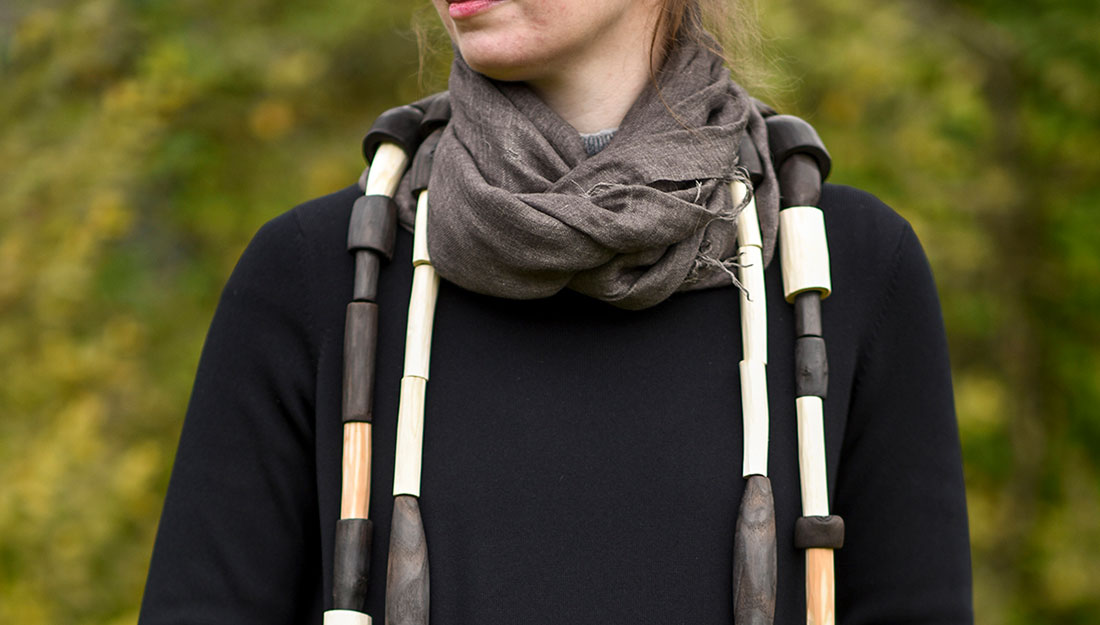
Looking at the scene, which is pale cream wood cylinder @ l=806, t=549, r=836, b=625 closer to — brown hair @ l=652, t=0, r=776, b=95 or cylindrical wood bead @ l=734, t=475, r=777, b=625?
cylindrical wood bead @ l=734, t=475, r=777, b=625

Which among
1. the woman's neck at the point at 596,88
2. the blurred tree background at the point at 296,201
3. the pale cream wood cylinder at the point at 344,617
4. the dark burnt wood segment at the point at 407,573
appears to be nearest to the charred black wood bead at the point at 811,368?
the woman's neck at the point at 596,88

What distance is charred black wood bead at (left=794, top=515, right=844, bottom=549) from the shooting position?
1.40 m

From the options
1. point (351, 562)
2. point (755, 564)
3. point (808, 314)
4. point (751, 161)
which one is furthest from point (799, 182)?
point (351, 562)

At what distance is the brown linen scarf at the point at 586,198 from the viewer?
1377 mm

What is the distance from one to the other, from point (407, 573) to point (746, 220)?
24.0 inches

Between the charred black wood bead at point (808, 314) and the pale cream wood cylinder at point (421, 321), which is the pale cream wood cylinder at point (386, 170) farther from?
the charred black wood bead at point (808, 314)

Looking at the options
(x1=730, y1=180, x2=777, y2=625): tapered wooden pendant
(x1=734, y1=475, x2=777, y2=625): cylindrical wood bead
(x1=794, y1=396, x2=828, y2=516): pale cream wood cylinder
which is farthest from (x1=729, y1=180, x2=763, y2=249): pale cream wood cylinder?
(x1=734, y1=475, x2=777, y2=625): cylindrical wood bead

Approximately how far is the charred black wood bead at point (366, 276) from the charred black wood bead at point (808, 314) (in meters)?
0.53

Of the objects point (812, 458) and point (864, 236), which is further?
point (864, 236)

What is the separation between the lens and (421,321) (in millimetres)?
1440

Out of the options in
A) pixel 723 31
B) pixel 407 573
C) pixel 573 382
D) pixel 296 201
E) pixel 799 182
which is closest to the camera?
pixel 407 573

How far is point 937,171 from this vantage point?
4.05 metres

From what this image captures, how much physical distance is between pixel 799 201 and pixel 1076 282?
13.3 feet

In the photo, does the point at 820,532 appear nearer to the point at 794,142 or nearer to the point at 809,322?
the point at 809,322
